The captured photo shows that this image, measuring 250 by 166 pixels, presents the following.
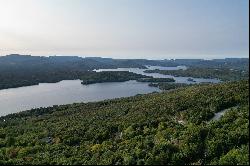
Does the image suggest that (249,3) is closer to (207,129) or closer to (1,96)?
(207,129)

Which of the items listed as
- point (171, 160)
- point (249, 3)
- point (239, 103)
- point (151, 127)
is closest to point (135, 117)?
point (151, 127)

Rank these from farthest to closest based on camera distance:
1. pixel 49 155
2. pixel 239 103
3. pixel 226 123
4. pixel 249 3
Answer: pixel 239 103, pixel 49 155, pixel 226 123, pixel 249 3

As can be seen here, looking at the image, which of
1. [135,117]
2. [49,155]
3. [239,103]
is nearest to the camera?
[49,155]

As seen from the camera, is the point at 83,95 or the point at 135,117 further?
the point at 83,95

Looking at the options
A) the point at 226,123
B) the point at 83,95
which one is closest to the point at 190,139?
the point at 226,123

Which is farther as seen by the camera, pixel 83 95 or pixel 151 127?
pixel 83 95

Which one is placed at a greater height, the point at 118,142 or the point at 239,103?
the point at 239,103

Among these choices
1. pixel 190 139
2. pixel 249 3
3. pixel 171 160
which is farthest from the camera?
pixel 190 139

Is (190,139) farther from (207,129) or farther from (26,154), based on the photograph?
(26,154)

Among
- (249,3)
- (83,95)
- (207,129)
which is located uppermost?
(249,3)
